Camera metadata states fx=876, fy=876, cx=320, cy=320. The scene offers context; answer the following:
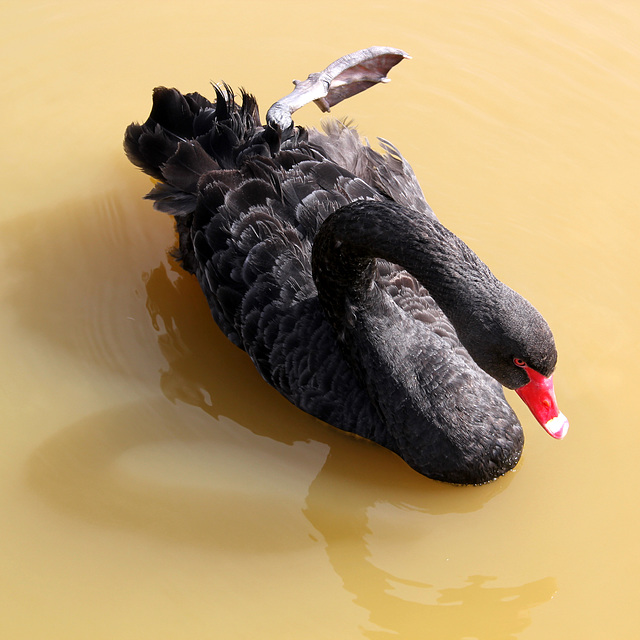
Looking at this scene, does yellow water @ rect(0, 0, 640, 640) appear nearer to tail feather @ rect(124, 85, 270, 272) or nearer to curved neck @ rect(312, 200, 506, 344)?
tail feather @ rect(124, 85, 270, 272)

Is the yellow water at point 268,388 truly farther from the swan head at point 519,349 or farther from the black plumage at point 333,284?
the swan head at point 519,349

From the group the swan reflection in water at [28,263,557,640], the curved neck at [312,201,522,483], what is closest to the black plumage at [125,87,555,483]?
the curved neck at [312,201,522,483]

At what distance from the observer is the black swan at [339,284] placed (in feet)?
10.2

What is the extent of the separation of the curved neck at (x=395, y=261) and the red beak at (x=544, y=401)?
0.94 feet

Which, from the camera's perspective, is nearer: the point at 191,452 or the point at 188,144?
the point at 191,452

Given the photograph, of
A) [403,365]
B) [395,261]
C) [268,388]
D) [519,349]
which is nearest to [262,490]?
[268,388]

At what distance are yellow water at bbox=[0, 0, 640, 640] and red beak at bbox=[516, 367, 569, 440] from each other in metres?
0.44

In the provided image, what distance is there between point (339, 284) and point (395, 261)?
0.32m

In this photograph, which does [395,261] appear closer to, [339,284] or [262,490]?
[339,284]

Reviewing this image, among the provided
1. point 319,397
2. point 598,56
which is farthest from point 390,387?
point 598,56

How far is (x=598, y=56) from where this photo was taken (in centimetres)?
549

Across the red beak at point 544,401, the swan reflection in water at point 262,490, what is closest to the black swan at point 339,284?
the red beak at point 544,401

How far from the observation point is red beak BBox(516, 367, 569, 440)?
10.0 feet

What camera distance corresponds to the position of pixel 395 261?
10.4 ft
